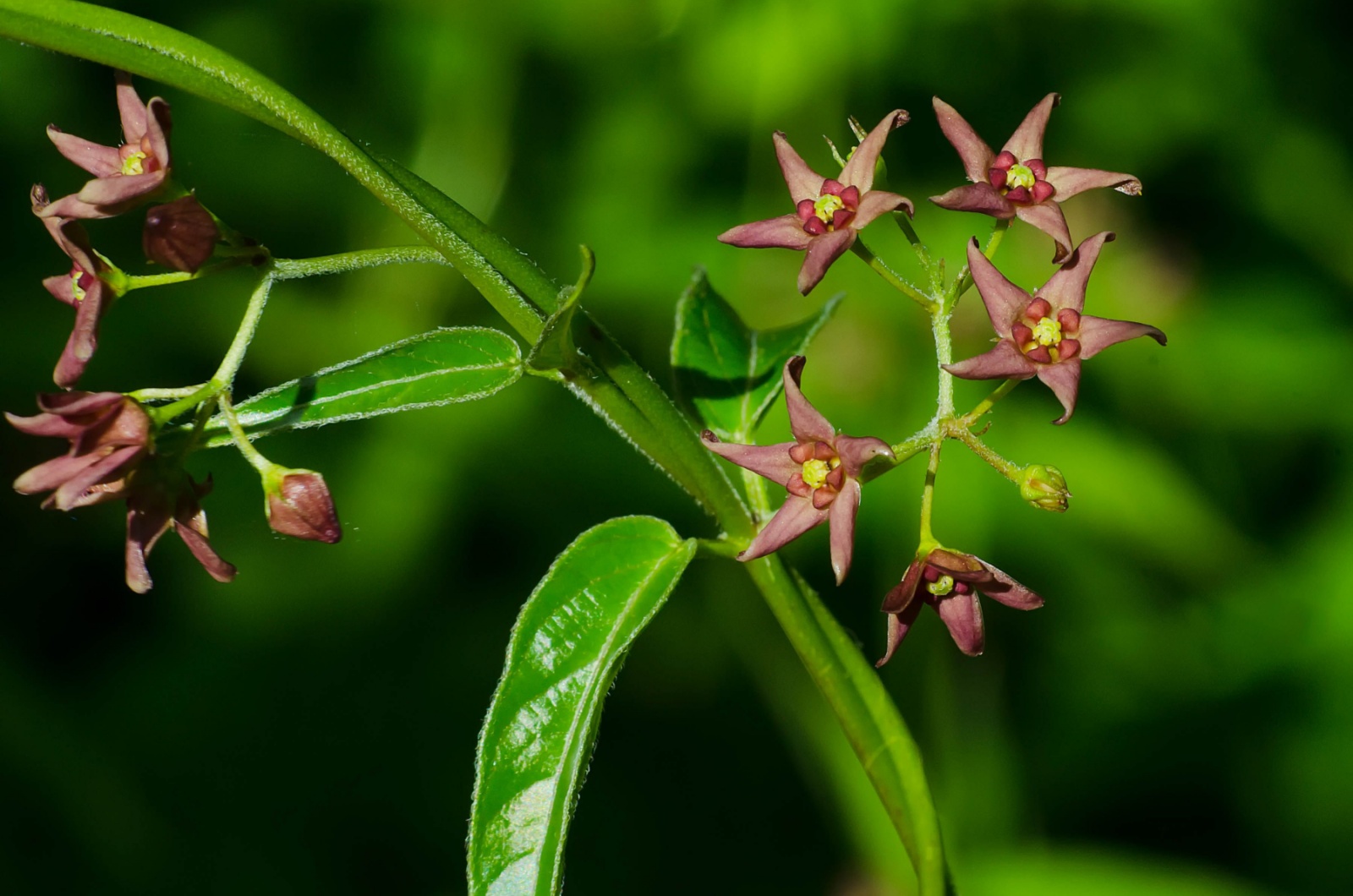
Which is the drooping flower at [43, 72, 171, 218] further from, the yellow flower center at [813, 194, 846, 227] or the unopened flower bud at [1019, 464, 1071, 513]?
the unopened flower bud at [1019, 464, 1071, 513]

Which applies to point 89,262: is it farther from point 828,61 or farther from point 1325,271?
point 1325,271

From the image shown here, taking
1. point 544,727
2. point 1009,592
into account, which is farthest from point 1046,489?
point 544,727

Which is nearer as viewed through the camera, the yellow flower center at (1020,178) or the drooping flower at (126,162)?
the drooping flower at (126,162)

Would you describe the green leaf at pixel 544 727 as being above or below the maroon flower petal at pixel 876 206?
below

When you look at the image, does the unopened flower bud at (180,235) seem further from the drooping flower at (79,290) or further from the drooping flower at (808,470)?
the drooping flower at (808,470)

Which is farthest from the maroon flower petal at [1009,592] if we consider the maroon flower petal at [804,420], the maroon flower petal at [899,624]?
the maroon flower petal at [804,420]

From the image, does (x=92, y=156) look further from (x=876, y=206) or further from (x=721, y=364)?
(x=876, y=206)

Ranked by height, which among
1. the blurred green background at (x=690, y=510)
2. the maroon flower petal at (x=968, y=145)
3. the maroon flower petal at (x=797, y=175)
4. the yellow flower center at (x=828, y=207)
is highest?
the maroon flower petal at (x=797, y=175)

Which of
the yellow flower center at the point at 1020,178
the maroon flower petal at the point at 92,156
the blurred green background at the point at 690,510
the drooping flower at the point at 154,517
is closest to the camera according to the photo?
the drooping flower at the point at 154,517

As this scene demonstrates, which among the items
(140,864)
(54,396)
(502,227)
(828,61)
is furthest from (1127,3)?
(140,864)
